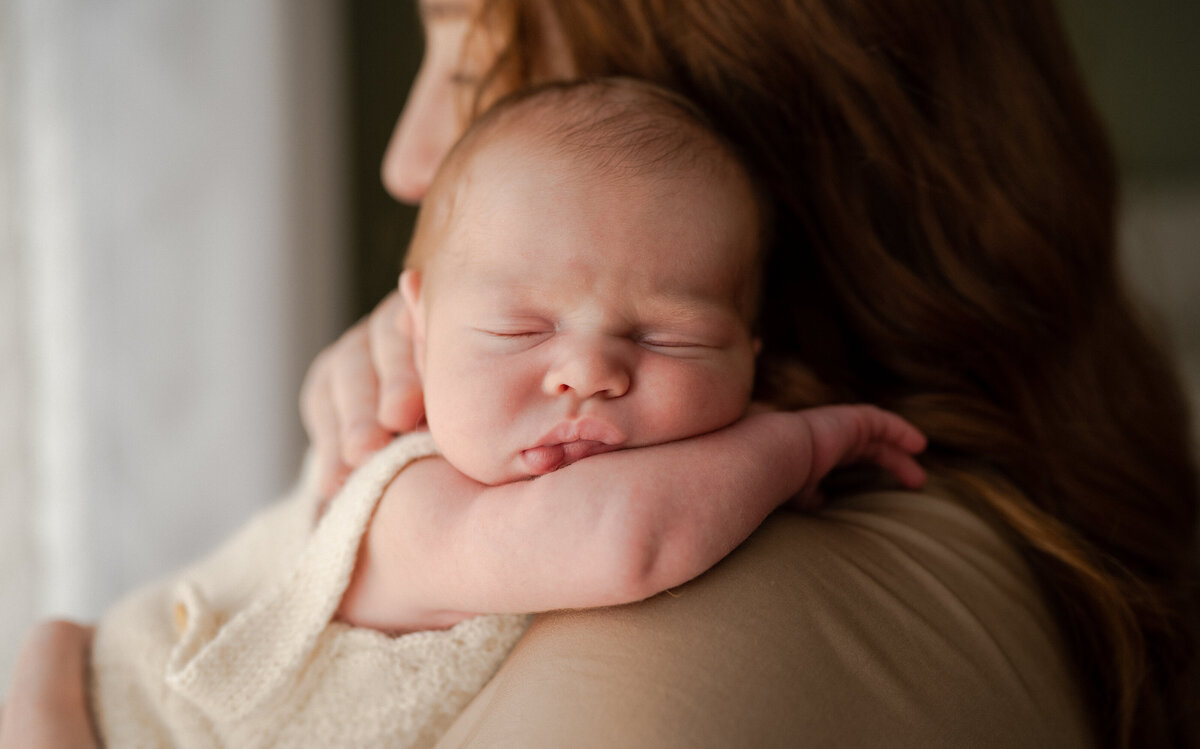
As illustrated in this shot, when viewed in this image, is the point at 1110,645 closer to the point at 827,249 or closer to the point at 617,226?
the point at 827,249

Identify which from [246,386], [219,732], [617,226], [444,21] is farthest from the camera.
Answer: [246,386]

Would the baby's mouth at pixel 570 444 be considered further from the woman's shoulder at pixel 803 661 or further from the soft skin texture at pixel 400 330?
the soft skin texture at pixel 400 330

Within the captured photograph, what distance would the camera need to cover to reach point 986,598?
802mm

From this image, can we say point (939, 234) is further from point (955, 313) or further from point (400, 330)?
point (400, 330)

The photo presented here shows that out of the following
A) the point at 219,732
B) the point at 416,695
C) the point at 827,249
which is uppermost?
the point at 827,249

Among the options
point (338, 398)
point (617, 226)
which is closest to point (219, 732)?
point (338, 398)

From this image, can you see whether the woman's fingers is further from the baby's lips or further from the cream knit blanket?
the baby's lips

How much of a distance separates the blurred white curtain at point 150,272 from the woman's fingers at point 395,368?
4.16 ft

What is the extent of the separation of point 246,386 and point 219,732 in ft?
5.60

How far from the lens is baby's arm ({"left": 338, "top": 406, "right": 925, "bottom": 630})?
0.63m

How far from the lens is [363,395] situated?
1.07 metres

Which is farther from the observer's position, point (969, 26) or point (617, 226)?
point (969, 26)

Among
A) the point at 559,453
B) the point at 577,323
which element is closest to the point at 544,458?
the point at 559,453

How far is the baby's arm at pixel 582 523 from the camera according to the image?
0.63m
